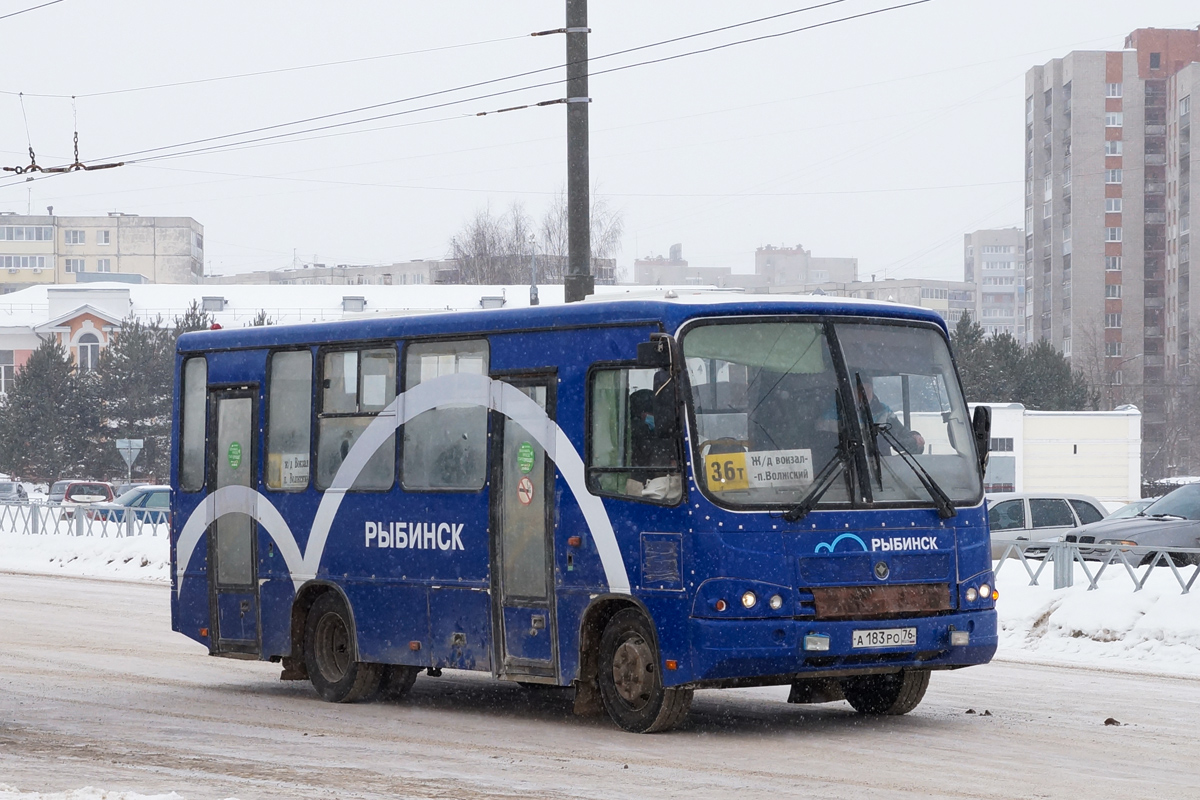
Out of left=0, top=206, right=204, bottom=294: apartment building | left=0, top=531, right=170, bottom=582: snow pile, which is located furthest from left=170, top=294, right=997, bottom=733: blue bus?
left=0, top=206, right=204, bottom=294: apartment building

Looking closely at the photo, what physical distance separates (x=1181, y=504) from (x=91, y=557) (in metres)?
20.1

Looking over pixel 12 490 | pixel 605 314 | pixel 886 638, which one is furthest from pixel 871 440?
pixel 12 490

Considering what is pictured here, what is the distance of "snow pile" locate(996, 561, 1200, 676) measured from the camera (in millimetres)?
16234

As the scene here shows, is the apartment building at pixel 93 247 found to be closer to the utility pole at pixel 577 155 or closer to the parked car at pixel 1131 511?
the parked car at pixel 1131 511

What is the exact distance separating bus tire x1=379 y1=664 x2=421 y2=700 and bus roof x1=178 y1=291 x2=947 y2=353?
251cm

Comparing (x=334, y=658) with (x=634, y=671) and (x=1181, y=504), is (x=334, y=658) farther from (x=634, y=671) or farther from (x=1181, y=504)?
(x=1181, y=504)

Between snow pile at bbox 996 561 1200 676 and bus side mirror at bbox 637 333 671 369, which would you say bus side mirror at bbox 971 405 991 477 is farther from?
snow pile at bbox 996 561 1200 676

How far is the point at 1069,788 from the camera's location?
8.56 m

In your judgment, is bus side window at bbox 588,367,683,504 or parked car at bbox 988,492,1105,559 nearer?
bus side window at bbox 588,367,683,504

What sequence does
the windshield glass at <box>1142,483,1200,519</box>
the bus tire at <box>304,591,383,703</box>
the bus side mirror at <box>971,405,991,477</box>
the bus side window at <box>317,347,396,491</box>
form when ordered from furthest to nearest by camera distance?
1. the windshield glass at <box>1142,483,1200,519</box>
2. the bus tire at <box>304,591,383,703</box>
3. the bus side window at <box>317,347,396,491</box>
4. the bus side mirror at <box>971,405,991,477</box>

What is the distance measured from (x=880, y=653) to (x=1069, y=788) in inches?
86.9

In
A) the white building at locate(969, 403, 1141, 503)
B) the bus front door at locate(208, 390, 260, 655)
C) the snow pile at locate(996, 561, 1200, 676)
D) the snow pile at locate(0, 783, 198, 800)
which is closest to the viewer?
the snow pile at locate(0, 783, 198, 800)

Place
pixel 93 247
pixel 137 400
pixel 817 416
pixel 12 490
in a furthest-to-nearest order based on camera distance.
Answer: pixel 93 247
pixel 137 400
pixel 12 490
pixel 817 416

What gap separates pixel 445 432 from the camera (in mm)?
12414
